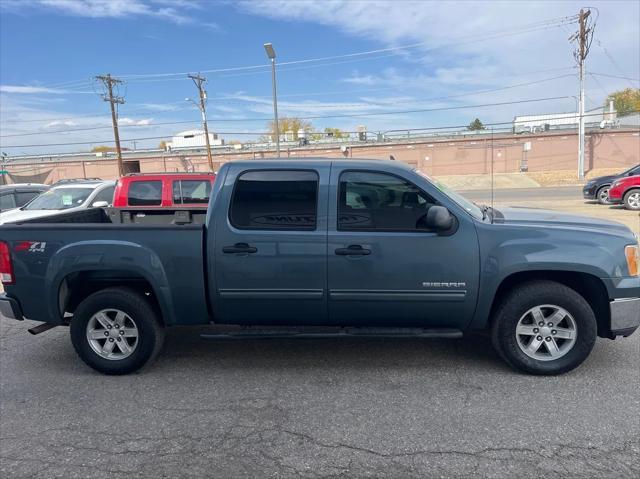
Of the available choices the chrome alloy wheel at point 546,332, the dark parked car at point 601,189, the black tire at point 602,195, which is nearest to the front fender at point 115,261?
the chrome alloy wheel at point 546,332

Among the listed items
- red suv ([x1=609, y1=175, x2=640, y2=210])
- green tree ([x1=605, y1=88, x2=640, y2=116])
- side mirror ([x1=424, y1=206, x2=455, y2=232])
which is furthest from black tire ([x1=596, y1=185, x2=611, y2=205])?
green tree ([x1=605, y1=88, x2=640, y2=116])

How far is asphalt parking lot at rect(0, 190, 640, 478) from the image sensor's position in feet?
9.16

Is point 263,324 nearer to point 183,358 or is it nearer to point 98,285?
point 183,358

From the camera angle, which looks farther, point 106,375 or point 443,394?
point 106,375

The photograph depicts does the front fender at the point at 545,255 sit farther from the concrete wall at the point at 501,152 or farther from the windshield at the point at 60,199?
the concrete wall at the point at 501,152

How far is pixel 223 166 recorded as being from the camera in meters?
4.10

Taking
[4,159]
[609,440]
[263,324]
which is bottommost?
[609,440]

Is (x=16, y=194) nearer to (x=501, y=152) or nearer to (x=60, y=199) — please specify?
(x=60, y=199)

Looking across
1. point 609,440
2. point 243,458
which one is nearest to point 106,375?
point 243,458

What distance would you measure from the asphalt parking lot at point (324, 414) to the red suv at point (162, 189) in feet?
17.5

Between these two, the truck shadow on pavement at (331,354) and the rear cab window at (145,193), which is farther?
the rear cab window at (145,193)

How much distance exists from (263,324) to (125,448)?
1.43 metres

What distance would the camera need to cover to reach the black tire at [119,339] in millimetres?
4000

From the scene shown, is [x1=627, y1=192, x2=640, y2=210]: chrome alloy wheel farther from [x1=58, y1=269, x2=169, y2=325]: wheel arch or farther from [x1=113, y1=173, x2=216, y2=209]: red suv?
[x1=58, y1=269, x2=169, y2=325]: wheel arch
